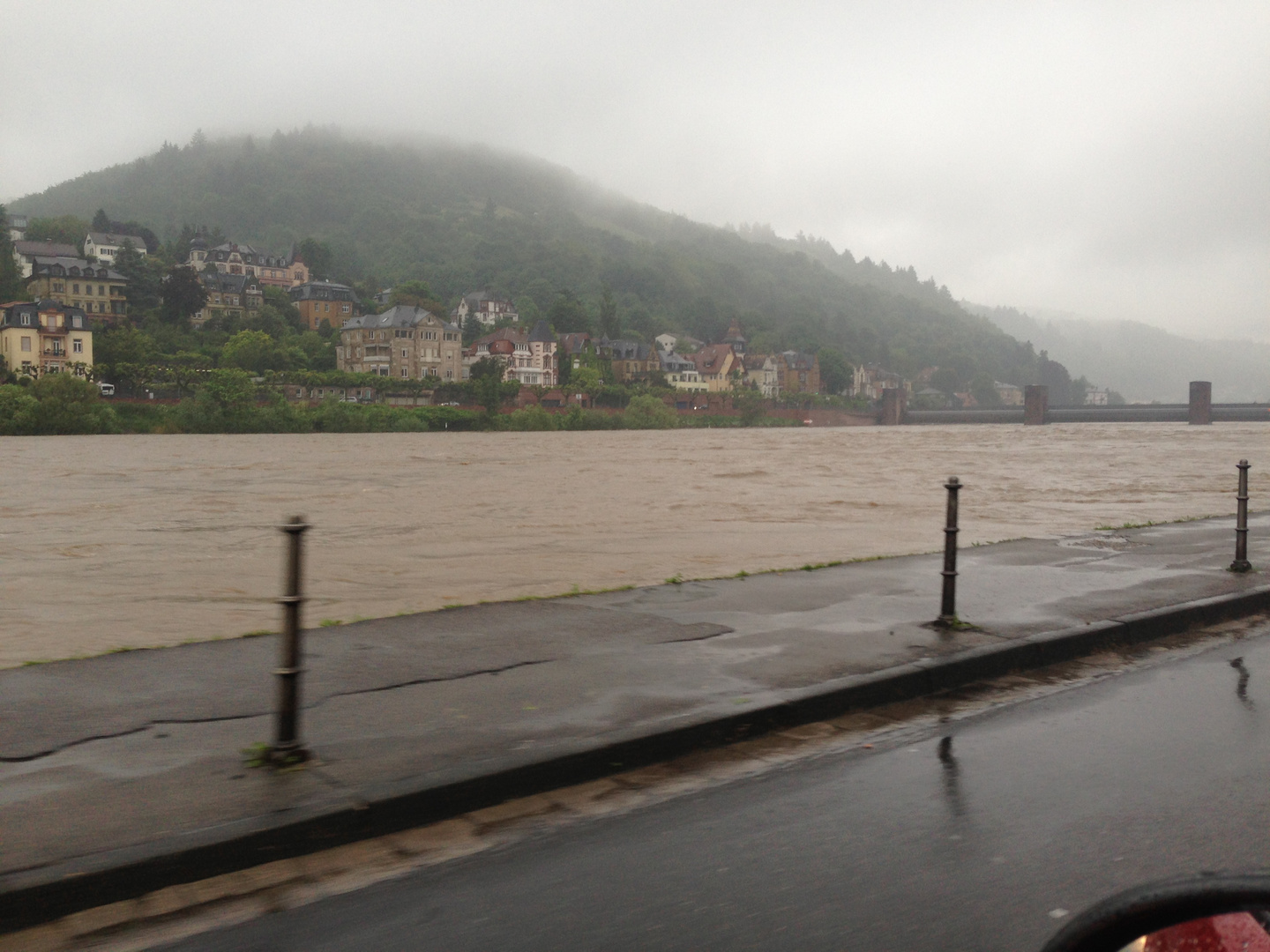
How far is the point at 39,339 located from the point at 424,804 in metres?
109

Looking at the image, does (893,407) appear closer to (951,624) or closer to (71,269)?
(71,269)

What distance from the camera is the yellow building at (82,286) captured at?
127 m

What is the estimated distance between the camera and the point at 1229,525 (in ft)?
53.2

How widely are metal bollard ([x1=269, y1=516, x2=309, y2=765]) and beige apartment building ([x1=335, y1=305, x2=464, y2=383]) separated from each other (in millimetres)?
126963

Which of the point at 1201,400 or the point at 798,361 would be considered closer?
the point at 1201,400

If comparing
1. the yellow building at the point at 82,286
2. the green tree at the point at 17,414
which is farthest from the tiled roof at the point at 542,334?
the green tree at the point at 17,414

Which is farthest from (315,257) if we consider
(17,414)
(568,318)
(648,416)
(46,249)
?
(17,414)

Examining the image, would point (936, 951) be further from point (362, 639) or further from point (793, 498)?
point (793, 498)

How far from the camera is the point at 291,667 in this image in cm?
507

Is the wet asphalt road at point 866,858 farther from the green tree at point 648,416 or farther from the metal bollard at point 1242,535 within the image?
the green tree at point 648,416

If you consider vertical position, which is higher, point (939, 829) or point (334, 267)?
point (334, 267)

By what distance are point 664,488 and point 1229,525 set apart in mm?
A: 18413

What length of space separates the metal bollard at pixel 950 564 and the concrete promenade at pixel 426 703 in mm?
240

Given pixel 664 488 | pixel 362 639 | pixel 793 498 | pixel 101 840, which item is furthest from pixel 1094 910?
pixel 664 488
